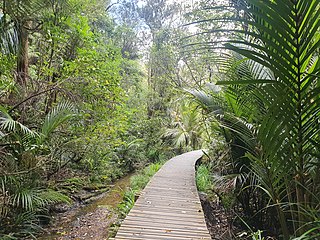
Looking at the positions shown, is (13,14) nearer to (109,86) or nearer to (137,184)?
(109,86)

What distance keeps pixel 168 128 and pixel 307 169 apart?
11771 mm

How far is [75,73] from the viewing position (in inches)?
219

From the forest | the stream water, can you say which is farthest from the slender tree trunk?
the stream water

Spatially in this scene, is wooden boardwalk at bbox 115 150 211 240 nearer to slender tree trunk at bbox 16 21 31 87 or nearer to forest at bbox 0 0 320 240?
forest at bbox 0 0 320 240

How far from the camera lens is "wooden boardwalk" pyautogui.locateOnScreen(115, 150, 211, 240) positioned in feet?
9.44

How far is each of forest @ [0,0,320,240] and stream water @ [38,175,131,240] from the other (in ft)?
0.90

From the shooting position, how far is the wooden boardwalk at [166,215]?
9.44ft

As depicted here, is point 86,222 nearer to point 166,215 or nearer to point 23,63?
point 166,215

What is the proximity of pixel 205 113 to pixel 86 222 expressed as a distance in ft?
10.5

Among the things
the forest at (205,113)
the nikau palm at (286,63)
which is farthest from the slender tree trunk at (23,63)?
the nikau palm at (286,63)

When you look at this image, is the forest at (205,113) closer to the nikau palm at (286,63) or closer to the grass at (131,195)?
the nikau palm at (286,63)

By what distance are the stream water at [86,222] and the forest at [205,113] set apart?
0.27 m

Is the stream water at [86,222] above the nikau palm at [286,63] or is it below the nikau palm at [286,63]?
below

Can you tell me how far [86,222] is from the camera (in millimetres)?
5207
